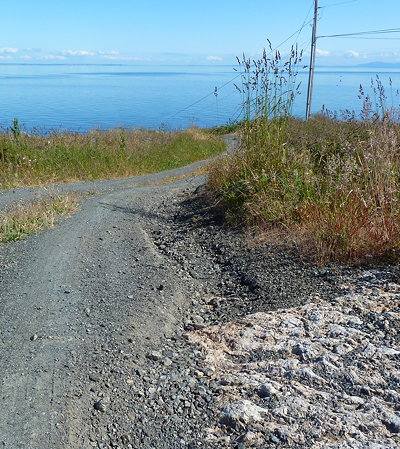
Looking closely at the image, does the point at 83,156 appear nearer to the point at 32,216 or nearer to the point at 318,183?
the point at 32,216

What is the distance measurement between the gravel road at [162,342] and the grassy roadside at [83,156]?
28.9ft

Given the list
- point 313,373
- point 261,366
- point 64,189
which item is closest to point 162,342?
point 261,366

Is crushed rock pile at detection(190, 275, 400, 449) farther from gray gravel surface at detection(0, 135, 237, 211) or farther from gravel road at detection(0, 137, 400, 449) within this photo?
gray gravel surface at detection(0, 135, 237, 211)

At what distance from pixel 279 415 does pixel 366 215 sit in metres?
2.75

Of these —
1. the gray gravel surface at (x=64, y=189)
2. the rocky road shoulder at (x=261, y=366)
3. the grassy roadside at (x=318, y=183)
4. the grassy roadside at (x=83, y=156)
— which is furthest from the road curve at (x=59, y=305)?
the grassy roadside at (x=83, y=156)

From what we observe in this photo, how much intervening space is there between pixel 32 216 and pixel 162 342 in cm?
459

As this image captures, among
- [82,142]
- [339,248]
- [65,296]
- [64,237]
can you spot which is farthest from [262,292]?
[82,142]

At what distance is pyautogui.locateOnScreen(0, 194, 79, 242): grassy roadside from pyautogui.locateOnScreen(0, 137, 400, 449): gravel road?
58cm

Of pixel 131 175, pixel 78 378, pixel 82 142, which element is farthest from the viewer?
pixel 82 142

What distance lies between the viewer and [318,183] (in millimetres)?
5414

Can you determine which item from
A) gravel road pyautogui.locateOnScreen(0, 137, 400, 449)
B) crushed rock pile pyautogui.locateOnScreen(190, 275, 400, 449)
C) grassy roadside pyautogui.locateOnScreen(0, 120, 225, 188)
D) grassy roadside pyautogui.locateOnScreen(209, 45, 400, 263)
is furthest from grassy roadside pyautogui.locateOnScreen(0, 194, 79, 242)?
grassy roadside pyautogui.locateOnScreen(0, 120, 225, 188)

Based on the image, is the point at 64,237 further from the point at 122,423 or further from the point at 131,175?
the point at 131,175

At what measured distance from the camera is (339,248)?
443 centimetres

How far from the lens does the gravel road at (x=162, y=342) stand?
240 centimetres
